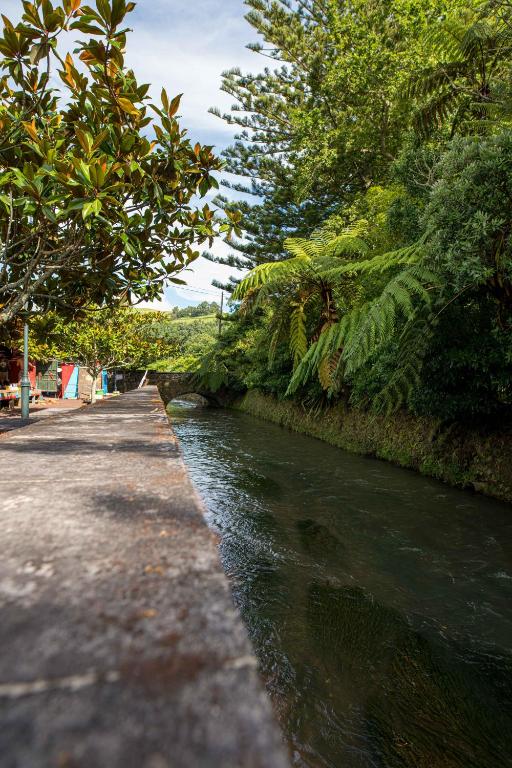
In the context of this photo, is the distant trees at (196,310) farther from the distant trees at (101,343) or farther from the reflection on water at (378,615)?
the reflection on water at (378,615)

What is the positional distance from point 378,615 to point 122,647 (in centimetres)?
328

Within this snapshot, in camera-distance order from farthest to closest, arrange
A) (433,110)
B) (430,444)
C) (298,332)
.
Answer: (298,332)
(430,444)
(433,110)

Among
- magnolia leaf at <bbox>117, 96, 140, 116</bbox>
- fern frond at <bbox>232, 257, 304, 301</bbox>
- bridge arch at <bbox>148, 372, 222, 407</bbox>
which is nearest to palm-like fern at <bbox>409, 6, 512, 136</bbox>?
fern frond at <bbox>232, 257, 304, 301</bbox>

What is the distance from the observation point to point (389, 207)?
27.7ft

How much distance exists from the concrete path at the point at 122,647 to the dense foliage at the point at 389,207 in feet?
14.2

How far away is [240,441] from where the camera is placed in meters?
12.0

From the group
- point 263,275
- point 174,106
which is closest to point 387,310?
point 174,106

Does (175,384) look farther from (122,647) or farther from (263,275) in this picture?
(122,647)

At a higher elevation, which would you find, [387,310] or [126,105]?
[126,105]

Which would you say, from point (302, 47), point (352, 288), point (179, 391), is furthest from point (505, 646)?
point (179, 391)

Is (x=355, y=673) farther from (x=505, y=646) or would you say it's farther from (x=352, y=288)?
(x=352, y=288)

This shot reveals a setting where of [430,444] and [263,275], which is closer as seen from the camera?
[430,444]

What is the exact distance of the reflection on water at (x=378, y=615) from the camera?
89.8 inches

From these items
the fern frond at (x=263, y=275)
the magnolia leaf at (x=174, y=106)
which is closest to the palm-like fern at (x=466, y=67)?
the fern frond at (x=263, y=275)
